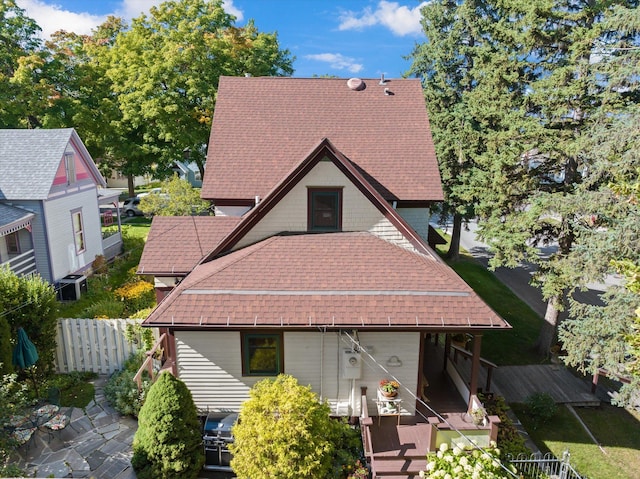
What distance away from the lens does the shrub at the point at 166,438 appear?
31.2 ft

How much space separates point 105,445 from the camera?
10.8m

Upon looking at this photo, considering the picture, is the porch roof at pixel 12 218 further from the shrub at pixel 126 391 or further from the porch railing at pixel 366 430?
the porch railing at pixel 366 430

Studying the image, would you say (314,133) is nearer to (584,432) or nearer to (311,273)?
(311,273)

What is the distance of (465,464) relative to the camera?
9.46 m

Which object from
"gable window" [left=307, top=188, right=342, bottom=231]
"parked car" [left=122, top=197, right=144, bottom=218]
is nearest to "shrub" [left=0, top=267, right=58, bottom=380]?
"gable window" [left=307, top=188, right=342, bottom=231]

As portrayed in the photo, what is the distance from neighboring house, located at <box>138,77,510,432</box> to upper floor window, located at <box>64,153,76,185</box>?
953 cm

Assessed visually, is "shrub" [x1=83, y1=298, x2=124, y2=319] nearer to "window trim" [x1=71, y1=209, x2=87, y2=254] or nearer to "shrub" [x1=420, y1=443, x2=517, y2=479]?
"window trim" [x1=71, y1=209, x2=87, y2=254]

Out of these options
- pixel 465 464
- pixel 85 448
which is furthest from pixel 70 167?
pixel 465 464

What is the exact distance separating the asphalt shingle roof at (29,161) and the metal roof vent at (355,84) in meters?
13.8

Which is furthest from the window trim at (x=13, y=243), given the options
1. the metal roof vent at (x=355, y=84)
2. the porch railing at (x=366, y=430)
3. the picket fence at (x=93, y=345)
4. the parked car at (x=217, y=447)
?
the porch railing at (x=366, y=430)

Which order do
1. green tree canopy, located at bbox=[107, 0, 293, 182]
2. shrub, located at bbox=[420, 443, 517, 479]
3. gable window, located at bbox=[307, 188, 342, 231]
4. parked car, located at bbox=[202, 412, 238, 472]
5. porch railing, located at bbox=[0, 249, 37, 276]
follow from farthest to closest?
green tree canopy, located at bbox=[107, 0, 293, 182] → porch railing, located at bbox=[0, 249, 37, 276] → gable window, located at bbox=[307, 188, 342, 231] → parked car, located at bbox=[202, 412, 238, 472] → shrub, located at bbox=[420, 443, 517, 479]

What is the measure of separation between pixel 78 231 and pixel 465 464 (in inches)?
823

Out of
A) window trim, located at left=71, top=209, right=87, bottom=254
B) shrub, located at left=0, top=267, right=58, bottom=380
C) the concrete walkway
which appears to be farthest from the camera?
window trim, located at left=71, top=209, right=87, bottom=254

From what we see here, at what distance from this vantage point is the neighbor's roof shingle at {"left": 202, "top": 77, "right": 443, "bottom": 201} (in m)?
15.6
